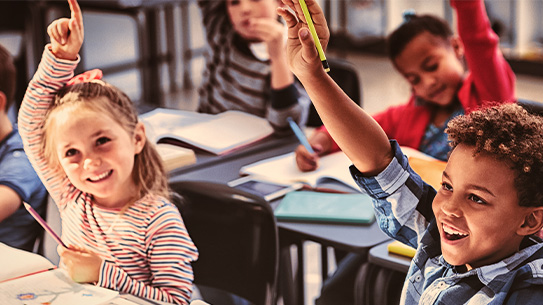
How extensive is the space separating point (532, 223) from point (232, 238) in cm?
74

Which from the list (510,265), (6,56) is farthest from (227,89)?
(510,265)

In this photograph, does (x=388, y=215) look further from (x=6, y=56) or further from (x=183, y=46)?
(x=183, y=46)

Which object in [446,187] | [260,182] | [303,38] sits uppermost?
[303,38]

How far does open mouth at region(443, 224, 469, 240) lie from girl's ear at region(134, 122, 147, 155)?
24.6 inches

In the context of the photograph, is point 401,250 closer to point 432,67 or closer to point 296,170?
point 296,170

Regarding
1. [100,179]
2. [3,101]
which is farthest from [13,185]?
[100,179]

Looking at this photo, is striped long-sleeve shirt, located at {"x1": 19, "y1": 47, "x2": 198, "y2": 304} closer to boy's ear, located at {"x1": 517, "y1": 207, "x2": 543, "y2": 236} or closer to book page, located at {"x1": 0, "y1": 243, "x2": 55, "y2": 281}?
book page, located at {"x1": 0, "y1": 243, "x2": 55, "y2": 281}

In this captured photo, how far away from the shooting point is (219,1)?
2.72 metres

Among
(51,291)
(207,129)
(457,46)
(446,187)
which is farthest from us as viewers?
(207,129)

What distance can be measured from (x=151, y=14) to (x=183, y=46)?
0.41 meters

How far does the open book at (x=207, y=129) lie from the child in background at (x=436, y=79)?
20cm

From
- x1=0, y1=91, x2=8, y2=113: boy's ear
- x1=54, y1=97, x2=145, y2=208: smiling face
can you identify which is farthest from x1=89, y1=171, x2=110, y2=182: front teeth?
x1=0, y1=91, x2=8, y2=113: boy's ear

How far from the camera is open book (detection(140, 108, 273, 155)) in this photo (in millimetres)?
2195

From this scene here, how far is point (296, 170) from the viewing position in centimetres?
203
